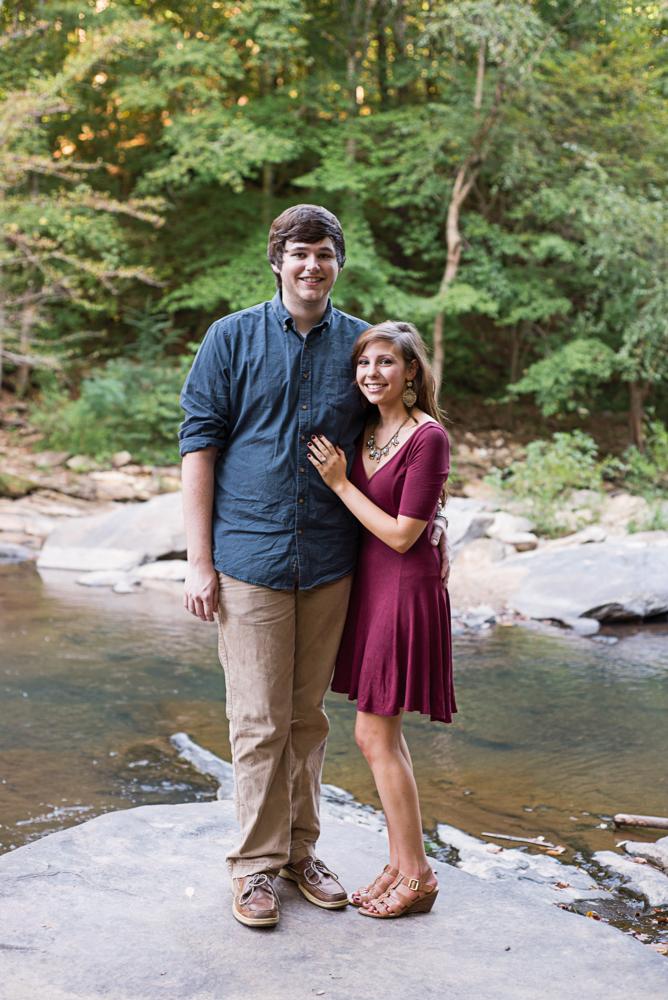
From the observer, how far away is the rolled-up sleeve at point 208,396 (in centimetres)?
245

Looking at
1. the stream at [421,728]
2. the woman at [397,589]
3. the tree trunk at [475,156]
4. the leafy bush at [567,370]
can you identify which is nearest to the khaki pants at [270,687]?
the woman at [397,589]

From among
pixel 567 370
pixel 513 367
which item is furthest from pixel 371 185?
pixel 567 370

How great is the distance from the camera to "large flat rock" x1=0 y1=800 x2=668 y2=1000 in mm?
2039

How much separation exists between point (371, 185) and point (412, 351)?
574 inches

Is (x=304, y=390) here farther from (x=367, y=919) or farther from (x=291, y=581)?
(x=367, y=919)

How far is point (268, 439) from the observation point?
247 cm

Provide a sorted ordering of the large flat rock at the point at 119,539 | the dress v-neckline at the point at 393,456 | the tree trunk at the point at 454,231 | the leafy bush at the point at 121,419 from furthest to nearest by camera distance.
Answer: the tree trunk at the point at 454,231
the leafy bush at the point at 121,419
the large flat rock at the point at 119,539
the dress v-neckline at the point at 393,456

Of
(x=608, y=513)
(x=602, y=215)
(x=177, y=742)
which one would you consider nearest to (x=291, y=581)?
(x=177, y=742)

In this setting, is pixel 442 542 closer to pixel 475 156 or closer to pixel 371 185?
pixel 475 156

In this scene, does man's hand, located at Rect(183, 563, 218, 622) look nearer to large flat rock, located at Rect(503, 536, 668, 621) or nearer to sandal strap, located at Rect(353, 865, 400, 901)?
sandal strap, located at Rect(353, 865, 400, 901)

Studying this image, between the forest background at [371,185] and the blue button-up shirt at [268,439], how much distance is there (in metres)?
11.0

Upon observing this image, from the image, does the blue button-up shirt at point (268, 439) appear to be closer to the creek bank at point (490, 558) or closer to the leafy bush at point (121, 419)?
the creek bank at point (490, 558)

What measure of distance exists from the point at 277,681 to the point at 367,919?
733 millimetres

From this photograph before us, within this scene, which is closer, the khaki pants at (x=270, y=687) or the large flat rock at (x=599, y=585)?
the khaki pants at (x=270, y=687)
